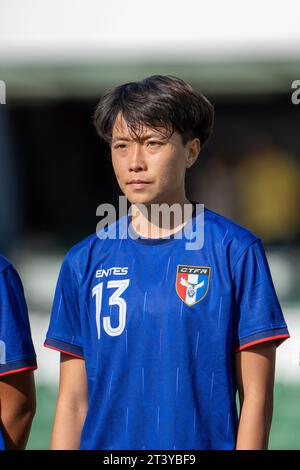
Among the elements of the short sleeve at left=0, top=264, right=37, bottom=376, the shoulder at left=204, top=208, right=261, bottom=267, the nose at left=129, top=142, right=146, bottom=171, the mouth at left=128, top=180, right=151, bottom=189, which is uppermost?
the nose at left=129, top=142, right=146, bottom=171

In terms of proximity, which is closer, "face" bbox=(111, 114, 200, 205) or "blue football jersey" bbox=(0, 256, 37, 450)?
"face" bbox=(111, 114, 200, 205)

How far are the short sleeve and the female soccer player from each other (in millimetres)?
114

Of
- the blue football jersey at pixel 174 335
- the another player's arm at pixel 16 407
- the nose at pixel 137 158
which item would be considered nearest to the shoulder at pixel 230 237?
the blue football jersey at pixel 174 335

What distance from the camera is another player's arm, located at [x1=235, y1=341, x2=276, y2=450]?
2.81m

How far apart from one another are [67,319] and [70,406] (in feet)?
0.93

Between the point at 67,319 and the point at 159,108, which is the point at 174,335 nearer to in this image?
the point at 67,319

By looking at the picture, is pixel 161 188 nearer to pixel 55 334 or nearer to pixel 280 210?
pixel 55 334

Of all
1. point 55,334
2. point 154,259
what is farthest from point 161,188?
point 55,334

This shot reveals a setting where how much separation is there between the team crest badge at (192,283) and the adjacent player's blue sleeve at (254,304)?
3.9 inches

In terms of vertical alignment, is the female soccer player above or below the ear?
below

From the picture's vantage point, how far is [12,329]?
122 inches

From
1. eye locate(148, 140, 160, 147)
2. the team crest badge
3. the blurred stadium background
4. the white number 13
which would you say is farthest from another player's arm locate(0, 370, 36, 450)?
the blurred stadium background

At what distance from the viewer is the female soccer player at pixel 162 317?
286 centimetres

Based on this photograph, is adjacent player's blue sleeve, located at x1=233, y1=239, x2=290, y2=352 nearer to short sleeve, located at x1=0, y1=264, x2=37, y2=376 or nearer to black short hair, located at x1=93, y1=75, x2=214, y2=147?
black short hair, located at x1=93, y1=75, x2=214, y2=147
